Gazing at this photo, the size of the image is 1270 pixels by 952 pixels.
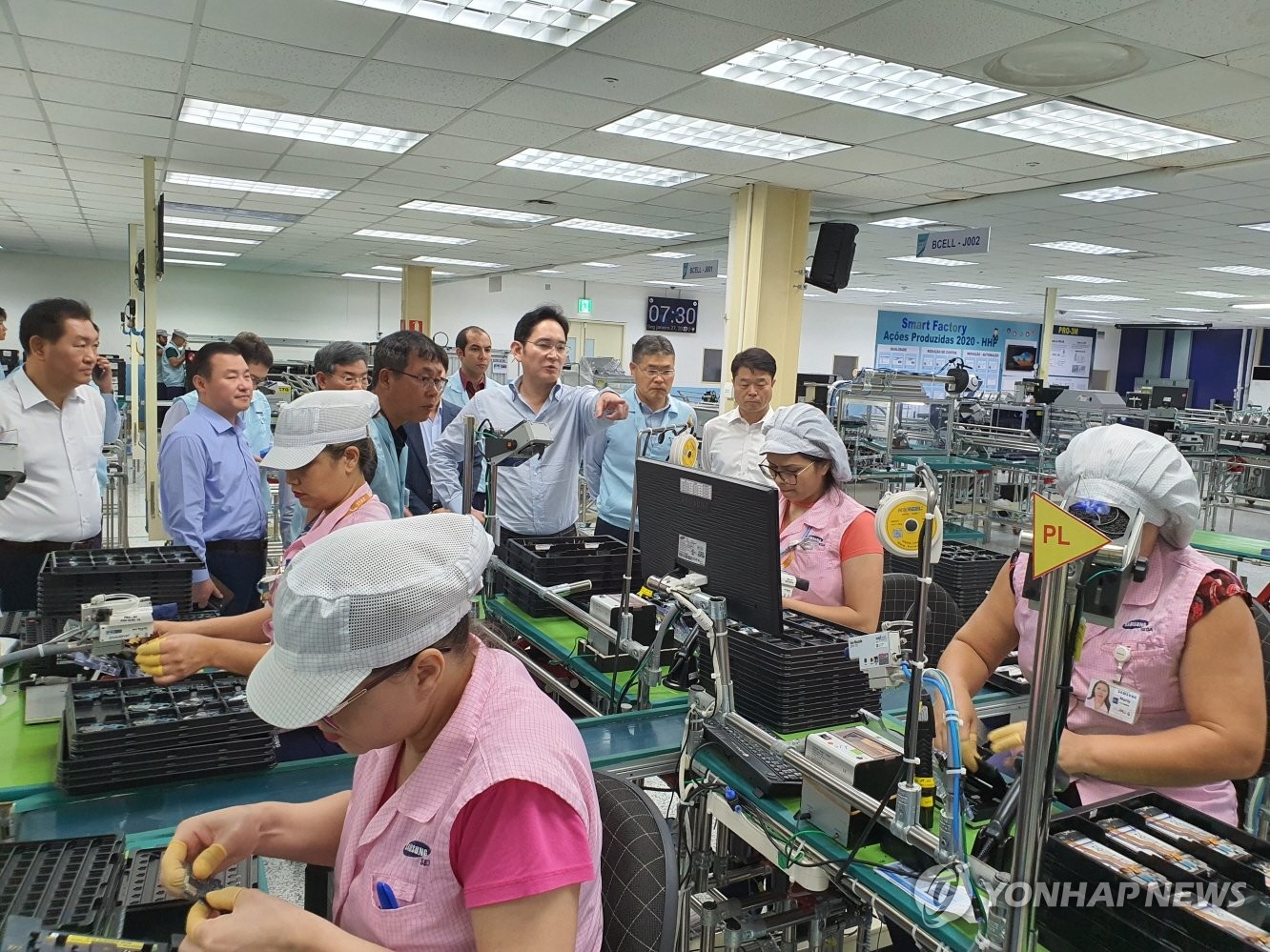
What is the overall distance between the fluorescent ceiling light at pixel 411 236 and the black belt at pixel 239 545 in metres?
7.15

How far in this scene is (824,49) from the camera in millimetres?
3871

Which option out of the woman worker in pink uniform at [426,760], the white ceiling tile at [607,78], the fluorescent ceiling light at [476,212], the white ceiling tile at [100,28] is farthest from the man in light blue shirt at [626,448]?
the fluorescent ceiling light at [476,212]

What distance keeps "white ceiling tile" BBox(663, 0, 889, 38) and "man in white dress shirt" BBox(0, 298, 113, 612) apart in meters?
2.51

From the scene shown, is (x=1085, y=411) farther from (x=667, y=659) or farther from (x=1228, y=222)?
(x=667, y=659)

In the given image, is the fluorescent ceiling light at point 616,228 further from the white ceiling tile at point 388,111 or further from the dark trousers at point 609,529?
the dark trousers at point 609,529

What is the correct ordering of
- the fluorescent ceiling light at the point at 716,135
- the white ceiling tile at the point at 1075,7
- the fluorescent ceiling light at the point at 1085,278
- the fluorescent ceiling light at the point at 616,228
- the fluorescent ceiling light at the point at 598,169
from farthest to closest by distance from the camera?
the fluorescent ceiling light at the point at 1085,278, the fluorescent ceiling light at the point at 616,228, the fluorescent ceiling light at the point at 598,169, the fluorescent ceiling light at the point at 716,135, the white ceiling tile at the point at 1075,7

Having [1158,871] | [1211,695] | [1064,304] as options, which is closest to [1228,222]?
[1211,695]

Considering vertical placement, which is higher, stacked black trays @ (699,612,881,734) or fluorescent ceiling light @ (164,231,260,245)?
fluorescent ceiling light @ (164,231,260,245)

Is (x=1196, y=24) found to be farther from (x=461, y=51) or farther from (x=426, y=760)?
(x=426, y=760)

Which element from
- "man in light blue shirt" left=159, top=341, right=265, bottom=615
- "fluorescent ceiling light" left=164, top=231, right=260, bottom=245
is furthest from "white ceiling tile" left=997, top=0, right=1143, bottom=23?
"fluorescent ceiling light" left=164, top=231, right=260, bottom=245

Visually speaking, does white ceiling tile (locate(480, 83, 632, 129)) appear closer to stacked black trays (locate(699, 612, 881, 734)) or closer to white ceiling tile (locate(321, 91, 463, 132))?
white ceiling tile (locate(321, 91, 463, 132))

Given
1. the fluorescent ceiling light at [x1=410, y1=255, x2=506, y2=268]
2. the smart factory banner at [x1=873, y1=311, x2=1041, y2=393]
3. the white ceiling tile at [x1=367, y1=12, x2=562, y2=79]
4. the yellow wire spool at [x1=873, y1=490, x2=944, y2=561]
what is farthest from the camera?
the smart factory banner at [x1=873, y1=311, x2=1041, y2=393]

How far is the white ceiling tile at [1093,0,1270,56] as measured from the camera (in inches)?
125

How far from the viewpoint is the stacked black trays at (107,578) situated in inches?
90.4
